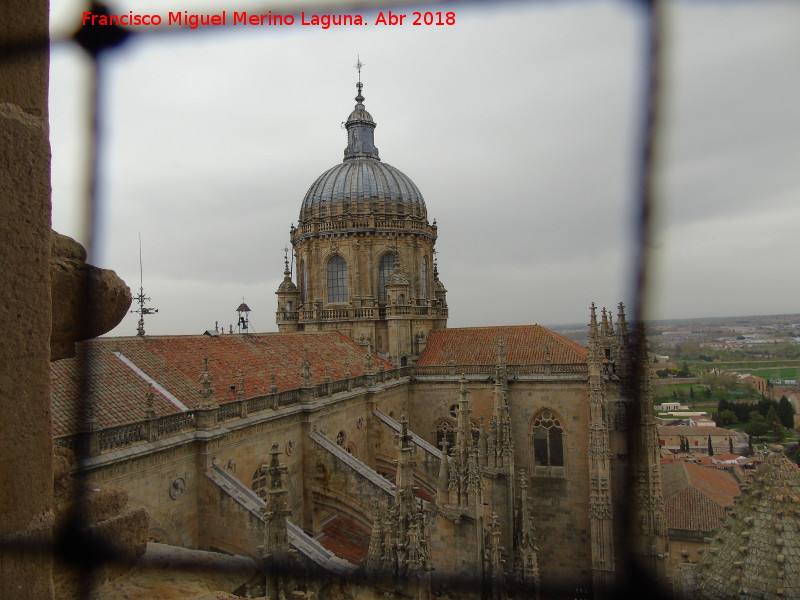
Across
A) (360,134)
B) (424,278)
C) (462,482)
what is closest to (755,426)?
(462,482)

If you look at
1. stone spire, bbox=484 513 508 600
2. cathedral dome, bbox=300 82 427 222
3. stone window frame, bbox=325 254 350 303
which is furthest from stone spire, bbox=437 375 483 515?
cathedral dome, bbox=300 82 427 222

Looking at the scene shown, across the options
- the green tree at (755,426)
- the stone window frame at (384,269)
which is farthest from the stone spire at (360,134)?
the green tree at (755,426)

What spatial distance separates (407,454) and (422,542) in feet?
5.98

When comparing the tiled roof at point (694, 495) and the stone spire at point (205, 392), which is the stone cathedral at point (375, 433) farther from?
the tiled roof at point (694, 495)

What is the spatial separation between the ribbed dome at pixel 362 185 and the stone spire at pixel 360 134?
0.77 m

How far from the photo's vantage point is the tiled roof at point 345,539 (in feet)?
53.2

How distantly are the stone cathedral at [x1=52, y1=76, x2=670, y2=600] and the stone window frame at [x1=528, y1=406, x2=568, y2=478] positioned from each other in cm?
9

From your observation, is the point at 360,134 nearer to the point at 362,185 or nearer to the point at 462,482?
the point at 362,185

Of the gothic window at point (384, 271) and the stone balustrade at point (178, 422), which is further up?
the gothic window at point (384, 271)

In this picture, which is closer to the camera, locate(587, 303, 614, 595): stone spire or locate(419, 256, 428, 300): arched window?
locate(587, 303, 614, 595): stone spire

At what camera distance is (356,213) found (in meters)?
30.7

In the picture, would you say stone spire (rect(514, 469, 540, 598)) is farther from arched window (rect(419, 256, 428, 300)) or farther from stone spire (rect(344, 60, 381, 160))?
stone spire (rect(344, 60, 381, 160))

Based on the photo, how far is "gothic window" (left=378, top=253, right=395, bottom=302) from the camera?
3070cm

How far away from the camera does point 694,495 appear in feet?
94.5
